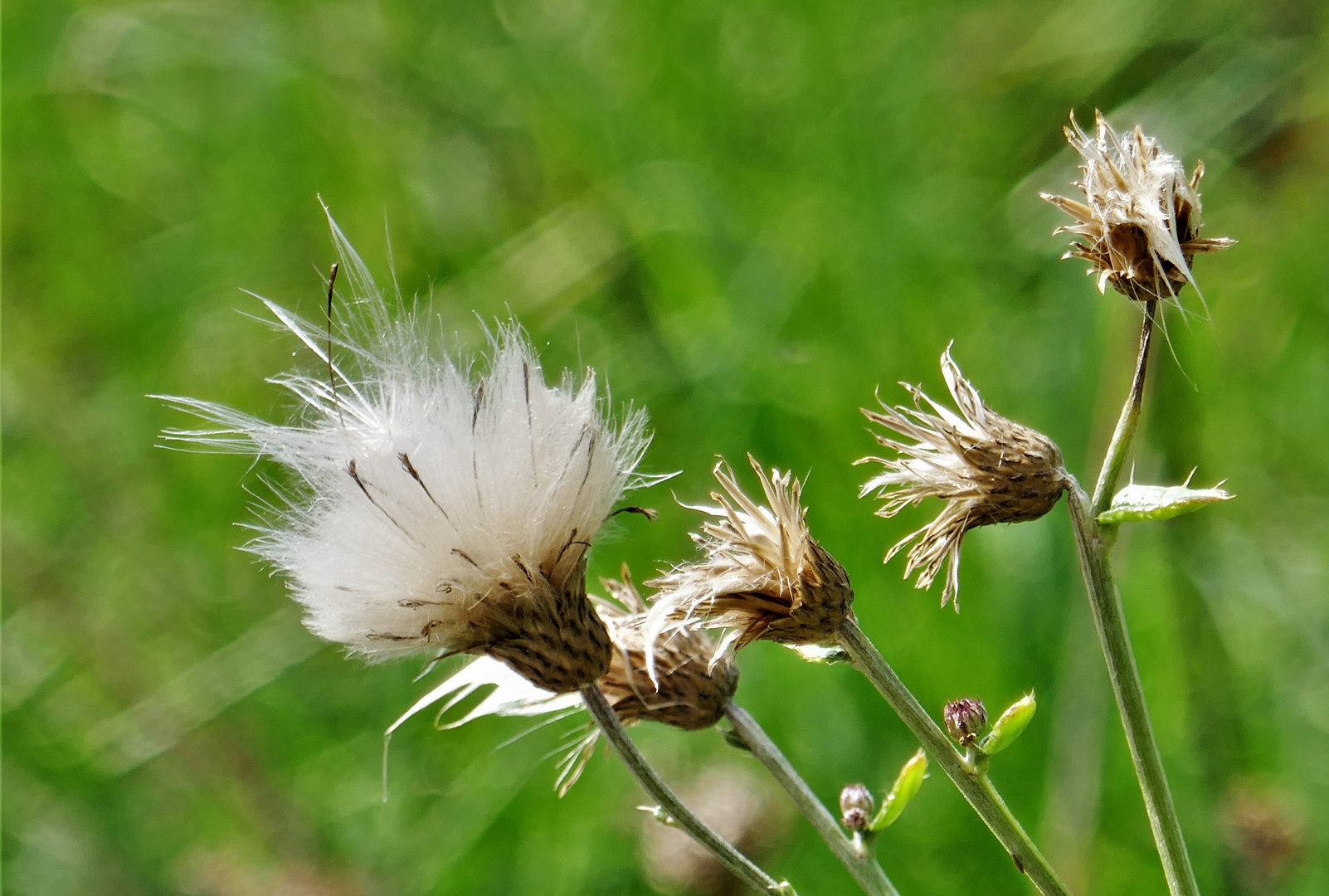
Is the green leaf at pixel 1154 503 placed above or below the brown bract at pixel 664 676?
above

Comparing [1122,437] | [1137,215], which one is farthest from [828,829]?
[1137,215]

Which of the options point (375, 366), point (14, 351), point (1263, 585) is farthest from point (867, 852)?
point (14, 351)

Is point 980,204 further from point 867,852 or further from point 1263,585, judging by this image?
point 867,852

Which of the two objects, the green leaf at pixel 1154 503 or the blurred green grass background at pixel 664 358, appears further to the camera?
the blurred green grass background at pixel 664 358

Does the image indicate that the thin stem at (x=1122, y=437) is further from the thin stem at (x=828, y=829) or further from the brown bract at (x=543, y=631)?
the brown bract at (x=543, y=631)

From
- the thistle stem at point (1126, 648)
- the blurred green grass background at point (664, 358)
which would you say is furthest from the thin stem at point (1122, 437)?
the blurred green grass background at point (664, 358)

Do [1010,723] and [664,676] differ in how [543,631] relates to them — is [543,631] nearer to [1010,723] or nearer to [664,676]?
[664,676]
